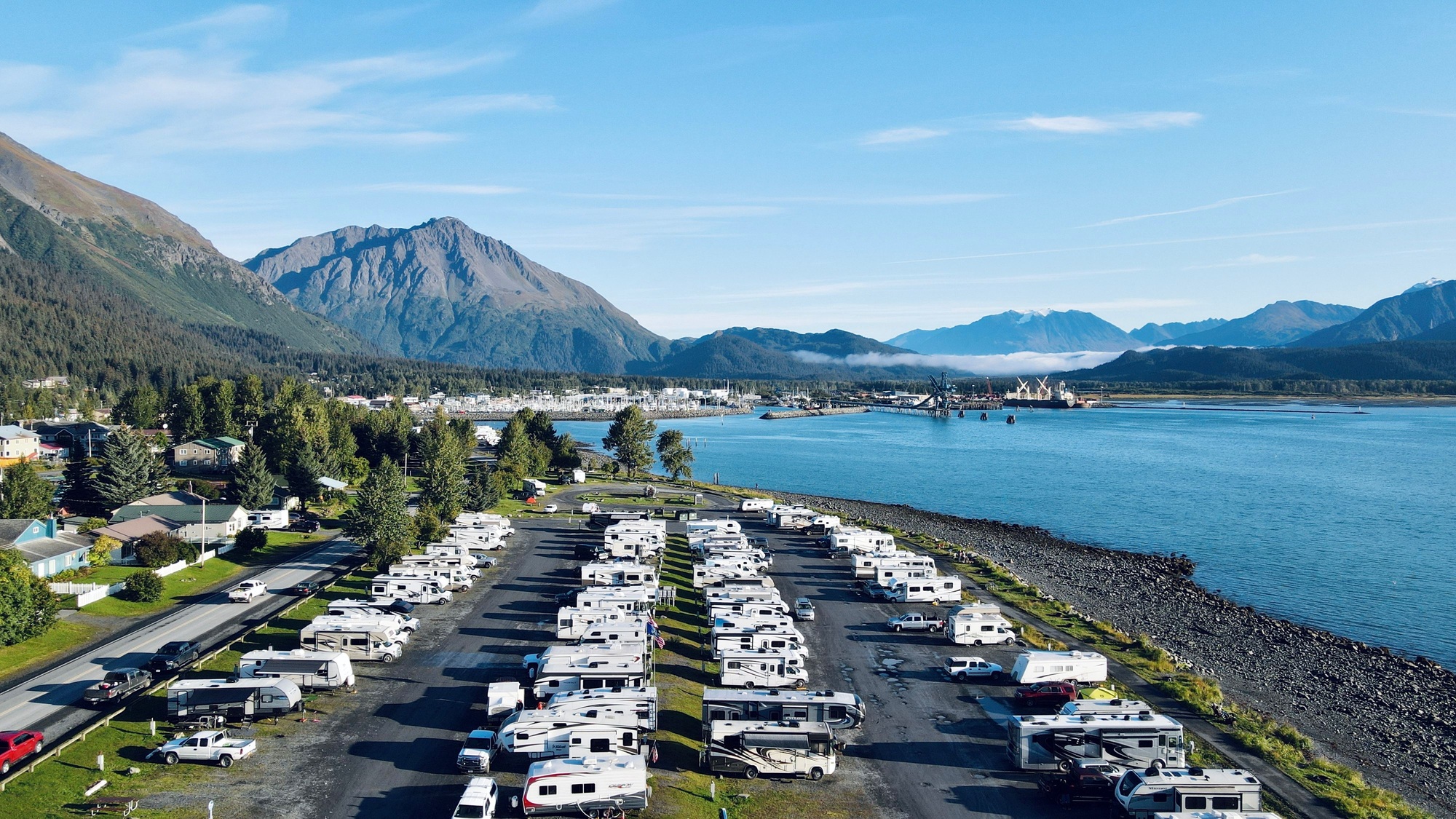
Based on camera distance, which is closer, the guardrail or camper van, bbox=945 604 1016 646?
the guardrail

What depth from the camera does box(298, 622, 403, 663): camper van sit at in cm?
3241

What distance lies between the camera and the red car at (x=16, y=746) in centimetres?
2256

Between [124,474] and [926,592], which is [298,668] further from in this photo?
[124,474]

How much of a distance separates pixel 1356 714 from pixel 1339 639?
12.7 metres

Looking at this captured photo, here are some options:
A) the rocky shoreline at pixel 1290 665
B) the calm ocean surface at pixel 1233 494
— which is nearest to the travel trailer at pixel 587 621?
the rocky shoreline at pixel 1290 665

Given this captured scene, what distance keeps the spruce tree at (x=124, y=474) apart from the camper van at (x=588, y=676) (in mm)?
43233

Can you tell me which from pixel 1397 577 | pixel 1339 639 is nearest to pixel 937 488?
pixel 1397 577

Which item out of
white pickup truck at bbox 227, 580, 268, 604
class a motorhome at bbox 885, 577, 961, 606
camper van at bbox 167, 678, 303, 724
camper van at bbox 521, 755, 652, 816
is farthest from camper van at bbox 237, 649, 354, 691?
class a motorhome at bbox 885, 577, 961, 606

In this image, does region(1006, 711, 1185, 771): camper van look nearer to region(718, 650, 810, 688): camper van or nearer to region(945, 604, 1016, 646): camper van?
region(718, 650, 810, 688): camper van

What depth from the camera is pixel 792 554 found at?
2170 inches

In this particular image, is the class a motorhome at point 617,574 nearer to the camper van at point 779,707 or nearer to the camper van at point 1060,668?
the camper van at point 779,707

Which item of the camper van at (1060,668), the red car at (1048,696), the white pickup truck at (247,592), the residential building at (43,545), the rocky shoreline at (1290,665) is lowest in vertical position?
the rocky shoreline at (1290,665)

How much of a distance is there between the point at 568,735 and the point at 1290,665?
106 ft

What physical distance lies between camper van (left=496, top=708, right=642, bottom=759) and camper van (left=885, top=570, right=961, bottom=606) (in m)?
21.7
